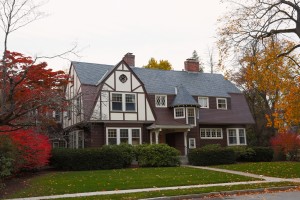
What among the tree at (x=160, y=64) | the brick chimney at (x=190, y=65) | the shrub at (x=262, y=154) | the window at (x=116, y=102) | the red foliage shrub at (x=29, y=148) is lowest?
the shrub at (x=262, y=154)

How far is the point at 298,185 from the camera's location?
656 inches

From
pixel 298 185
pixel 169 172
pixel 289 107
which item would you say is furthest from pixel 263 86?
pixel 169 172

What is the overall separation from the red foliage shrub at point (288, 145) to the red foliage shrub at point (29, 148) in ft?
68.4

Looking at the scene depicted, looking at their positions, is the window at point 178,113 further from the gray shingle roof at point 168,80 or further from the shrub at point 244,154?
the shrub at point 244,154

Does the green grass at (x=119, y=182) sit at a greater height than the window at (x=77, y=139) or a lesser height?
lesser

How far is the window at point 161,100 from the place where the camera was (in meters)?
34.7

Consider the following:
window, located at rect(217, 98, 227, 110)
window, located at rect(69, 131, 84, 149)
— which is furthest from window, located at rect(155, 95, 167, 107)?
window, located at rect(69, 131, 84, 149)

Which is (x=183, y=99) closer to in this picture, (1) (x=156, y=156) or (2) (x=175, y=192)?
(1) (x=156, y=156)

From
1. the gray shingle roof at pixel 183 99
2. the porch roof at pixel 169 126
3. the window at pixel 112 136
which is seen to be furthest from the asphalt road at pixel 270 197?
the gray shingle roof at pixel 183 99

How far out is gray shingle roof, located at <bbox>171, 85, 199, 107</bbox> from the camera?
3398cm

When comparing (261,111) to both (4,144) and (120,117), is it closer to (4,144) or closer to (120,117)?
(120,117)

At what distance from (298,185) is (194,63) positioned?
2607 cm

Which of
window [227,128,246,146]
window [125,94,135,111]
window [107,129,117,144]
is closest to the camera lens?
window [107,129,117,144]

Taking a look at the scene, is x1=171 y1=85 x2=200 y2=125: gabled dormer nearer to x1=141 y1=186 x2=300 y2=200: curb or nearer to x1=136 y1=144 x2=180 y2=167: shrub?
x1=136 y1=144 x2=180 y2=167: shrub
